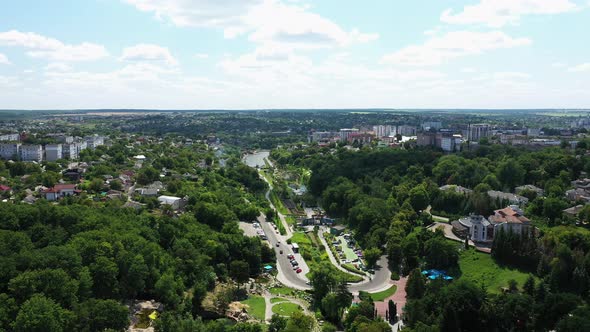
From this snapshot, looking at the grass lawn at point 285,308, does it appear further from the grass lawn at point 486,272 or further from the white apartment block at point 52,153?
the white apartment block at point 52,153

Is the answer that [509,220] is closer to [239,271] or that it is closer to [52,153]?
[239,271]

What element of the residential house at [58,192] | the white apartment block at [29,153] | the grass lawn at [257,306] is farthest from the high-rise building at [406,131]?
the grass lawn at [257,306]

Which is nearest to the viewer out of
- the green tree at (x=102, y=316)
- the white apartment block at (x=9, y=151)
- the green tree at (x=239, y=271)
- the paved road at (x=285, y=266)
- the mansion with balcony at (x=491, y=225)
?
the green tree at (x=102, y=316)

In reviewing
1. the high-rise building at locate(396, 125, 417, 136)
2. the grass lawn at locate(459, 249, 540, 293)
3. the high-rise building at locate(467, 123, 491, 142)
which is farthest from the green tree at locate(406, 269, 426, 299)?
the high-rise building at locate(396, 125, 417, 136)

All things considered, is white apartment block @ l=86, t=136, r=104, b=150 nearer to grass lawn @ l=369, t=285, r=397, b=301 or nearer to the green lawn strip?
the green lawn strip

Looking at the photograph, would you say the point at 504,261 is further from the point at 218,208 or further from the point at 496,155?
the point at 496,155

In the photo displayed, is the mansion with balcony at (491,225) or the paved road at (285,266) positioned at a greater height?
the mansion with balcony at (491,225)

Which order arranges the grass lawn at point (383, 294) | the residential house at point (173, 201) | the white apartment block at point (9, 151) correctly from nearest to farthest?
the grass lawn at point (383, 294) < the residential house at point (173, 201) < the white apartment block at point (9, 151)

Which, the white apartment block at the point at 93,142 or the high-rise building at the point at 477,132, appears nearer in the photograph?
the white apartment block at the point at 93,142
